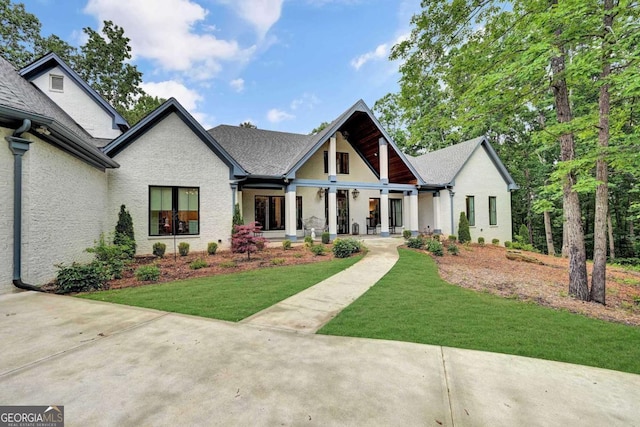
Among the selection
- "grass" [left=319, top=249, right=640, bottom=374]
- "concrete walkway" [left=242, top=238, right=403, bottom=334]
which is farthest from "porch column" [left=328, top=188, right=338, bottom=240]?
"grass" [left=319, top=249, right=640, bottom=374]

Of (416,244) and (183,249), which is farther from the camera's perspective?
(416,244)

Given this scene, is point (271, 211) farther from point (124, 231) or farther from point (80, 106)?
point (80, 106)

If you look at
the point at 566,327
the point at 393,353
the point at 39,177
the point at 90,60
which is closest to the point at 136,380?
the point at 393,353

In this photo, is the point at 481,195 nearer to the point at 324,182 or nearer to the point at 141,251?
the point at 324,182

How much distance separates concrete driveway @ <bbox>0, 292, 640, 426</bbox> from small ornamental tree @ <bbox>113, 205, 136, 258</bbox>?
6.93m

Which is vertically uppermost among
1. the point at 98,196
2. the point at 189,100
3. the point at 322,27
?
the point at 189,100

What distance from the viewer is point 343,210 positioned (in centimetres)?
1806

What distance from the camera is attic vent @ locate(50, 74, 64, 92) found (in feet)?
40.3

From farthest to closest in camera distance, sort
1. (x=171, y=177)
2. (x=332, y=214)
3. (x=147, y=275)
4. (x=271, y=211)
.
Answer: (x=271, y=211), (x=332, y=214), (x=171, y=177), (x=147, y=275)

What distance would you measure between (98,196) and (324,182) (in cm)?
952

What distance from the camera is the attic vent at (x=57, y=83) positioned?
484 inches

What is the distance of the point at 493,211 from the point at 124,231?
20680 millimetres

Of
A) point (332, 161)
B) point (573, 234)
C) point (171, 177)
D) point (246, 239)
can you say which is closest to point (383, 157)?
point (332, 161)

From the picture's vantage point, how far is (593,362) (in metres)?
3.30
